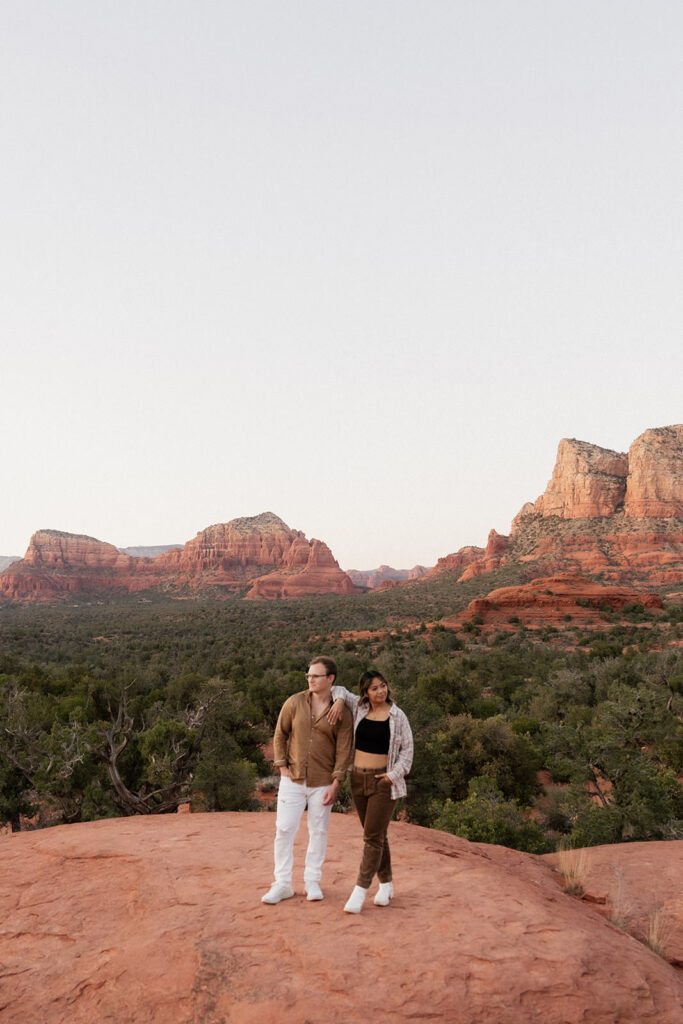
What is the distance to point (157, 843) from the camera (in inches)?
257

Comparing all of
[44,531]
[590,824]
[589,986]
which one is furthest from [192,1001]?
[44,531]

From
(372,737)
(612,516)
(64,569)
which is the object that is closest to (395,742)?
(372,737)

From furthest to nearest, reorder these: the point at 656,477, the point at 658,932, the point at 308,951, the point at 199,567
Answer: the point at 199,567 < the point at 656,477 < the point at 658,932 < the point at 308,951

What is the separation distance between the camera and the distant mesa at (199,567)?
118562mm

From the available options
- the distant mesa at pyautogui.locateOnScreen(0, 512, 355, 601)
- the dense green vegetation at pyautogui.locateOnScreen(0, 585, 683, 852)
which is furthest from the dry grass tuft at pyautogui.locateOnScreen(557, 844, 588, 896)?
the distant mesa at pyautogui.locateOnScreen(0, 512, 355, 601)

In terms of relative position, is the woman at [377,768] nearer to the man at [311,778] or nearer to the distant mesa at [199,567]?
the man at [311,778]

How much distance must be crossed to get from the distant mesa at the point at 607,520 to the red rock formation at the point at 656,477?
0.41 feet

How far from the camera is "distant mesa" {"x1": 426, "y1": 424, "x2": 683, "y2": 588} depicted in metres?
68.6

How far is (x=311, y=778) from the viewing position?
15.1 ft

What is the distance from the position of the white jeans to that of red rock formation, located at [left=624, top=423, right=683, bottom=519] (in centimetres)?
8628

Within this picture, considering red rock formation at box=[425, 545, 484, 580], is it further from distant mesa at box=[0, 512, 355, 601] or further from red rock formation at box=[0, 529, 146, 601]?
red rock formation at box=[0, 529, 146, 601]

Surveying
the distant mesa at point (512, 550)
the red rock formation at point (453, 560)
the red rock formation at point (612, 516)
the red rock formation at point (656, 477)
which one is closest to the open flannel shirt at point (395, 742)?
the distant mesa at point (512, 550)

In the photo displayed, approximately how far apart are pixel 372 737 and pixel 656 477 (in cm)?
9093

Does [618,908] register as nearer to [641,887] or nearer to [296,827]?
[641,887]
